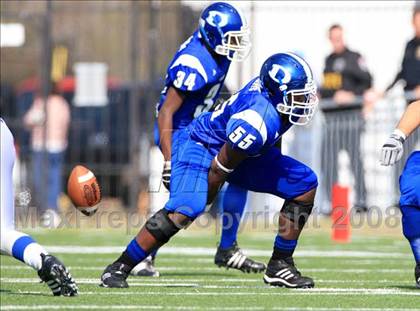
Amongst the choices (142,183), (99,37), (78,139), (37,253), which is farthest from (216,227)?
(37,253)

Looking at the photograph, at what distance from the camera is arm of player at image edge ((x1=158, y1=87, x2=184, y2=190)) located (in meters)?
8.17

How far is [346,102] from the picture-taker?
14.7 meters

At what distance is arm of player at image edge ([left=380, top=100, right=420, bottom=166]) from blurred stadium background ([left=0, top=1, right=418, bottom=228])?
24.9 ft

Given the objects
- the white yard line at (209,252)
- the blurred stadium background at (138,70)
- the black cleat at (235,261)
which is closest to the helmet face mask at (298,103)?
the black cleat at (235,261)

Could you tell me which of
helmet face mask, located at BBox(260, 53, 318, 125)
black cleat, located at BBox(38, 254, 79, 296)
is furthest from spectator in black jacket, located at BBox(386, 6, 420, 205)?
black cleat, located at BBox(38, 254, 79, 296)

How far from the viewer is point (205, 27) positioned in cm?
852

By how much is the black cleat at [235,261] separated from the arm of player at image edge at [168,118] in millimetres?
864

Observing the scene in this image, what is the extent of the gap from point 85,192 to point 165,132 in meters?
1.04

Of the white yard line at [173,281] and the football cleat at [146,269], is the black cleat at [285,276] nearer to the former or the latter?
the white yard line at [173,281]

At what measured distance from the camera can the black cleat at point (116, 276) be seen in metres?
7.26

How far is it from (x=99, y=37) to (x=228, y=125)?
11211 mm

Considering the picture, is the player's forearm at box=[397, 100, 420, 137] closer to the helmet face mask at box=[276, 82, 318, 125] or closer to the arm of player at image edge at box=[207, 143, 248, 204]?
the helmet face mask at box=[276, 82, 318, 125]

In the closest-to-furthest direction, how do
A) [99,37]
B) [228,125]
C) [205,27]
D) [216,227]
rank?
1. [228,125]
2. [205,27]
3. [216,227]
4. [99,37]

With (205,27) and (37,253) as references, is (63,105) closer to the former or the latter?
(205,27)
